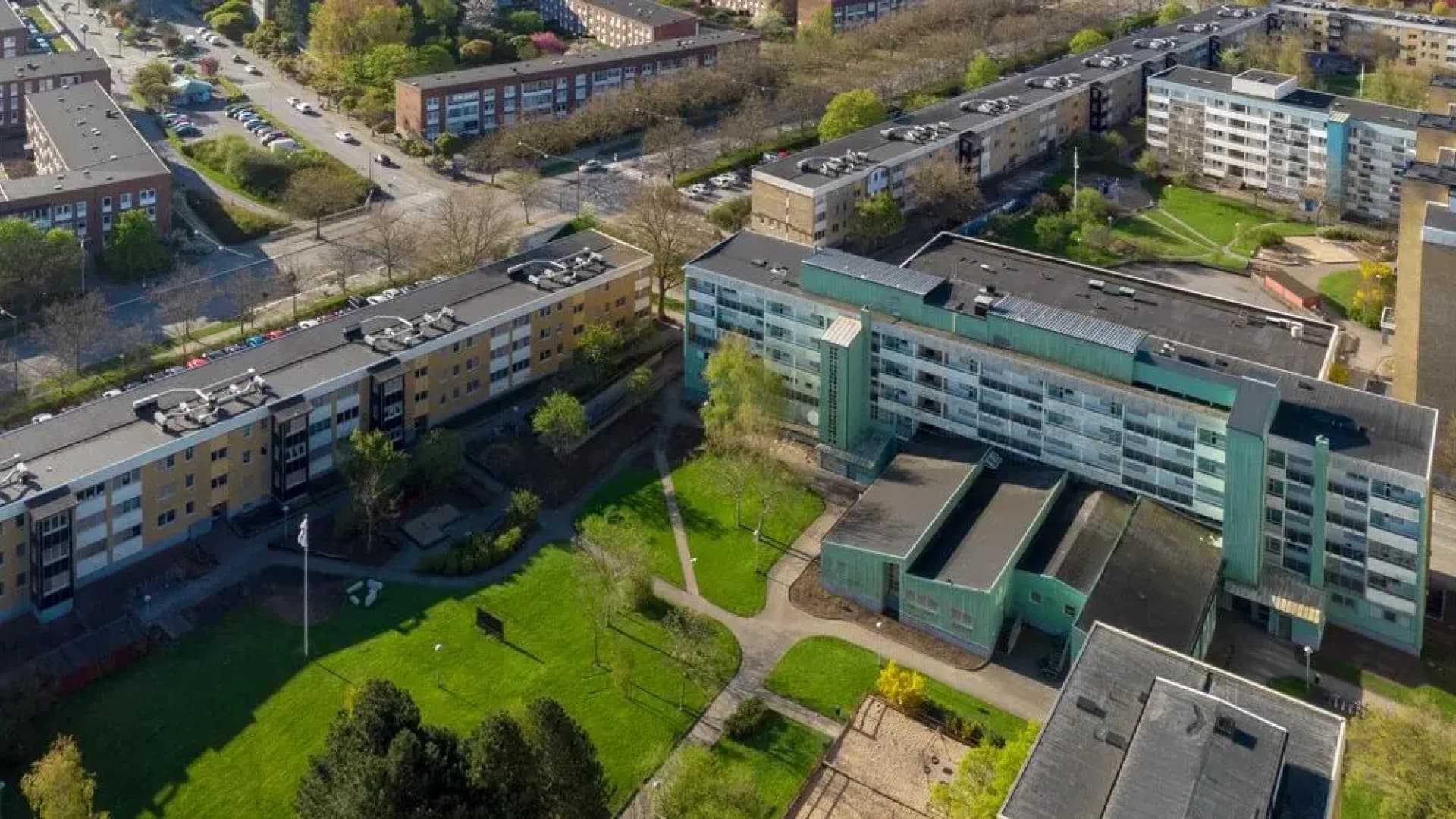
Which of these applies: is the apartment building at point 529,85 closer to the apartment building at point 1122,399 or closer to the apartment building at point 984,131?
the apartment building at point 984,131

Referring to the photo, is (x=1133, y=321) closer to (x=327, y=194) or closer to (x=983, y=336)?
(x=983, y=336)

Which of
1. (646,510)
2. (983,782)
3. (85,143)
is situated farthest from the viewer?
(85,143)

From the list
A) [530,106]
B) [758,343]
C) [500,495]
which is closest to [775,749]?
[500,495]

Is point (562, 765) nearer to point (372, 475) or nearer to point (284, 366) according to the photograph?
point (372, 475)

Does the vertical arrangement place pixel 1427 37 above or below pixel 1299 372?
above

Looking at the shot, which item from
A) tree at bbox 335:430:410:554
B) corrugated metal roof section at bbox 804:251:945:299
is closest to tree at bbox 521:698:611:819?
tree at bbox 335:430:410:554

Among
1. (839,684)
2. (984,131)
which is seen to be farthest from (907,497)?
(984,131)
